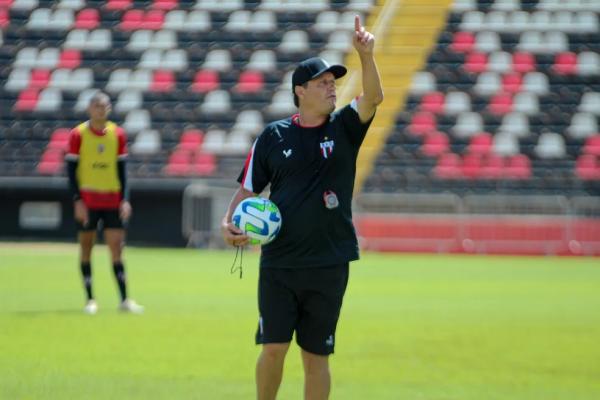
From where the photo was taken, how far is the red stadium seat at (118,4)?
33438 mm

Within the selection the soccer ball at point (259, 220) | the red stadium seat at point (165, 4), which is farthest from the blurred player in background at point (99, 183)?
the red stadium seat at point (165, 4)

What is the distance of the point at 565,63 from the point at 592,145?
271 centimetres

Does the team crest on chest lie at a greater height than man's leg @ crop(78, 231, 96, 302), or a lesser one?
greater

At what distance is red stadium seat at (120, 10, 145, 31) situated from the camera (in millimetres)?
32969

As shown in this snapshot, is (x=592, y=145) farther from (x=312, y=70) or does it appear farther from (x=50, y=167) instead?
(x=312, y=70)

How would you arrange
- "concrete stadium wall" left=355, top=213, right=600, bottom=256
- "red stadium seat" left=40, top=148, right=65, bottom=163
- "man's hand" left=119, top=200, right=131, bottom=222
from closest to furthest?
"man's hand" left=119, top=200, right=131, bottom=222 < "concrete stadium wall" left=355, top=213, right=600, bottom=256 < "red stadium seat" left=40, top=148, right=65, bottom=163

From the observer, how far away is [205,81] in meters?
31.9

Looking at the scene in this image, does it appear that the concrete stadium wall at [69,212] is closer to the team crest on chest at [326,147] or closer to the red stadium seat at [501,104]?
the red stadium seat at [501,104]

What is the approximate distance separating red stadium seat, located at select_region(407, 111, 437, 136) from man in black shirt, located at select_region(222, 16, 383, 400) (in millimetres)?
24125

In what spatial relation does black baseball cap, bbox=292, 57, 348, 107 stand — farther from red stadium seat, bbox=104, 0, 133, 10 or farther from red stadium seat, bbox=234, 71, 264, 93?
red stadium seat, bbox=104, 0, 133, 10

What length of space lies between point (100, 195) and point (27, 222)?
51.5 ft

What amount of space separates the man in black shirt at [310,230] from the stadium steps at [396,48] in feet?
78.0

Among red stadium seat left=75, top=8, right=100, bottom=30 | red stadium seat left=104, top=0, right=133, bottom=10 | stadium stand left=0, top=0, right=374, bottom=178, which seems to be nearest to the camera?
stadium stand left=0, top=0, right=374, bottom=178

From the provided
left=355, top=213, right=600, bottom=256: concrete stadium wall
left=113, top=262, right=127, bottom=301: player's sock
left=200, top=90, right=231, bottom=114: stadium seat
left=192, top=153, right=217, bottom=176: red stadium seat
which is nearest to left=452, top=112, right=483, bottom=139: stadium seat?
left=355, top=213, right=600, bottom=256: concrete stadium wall
